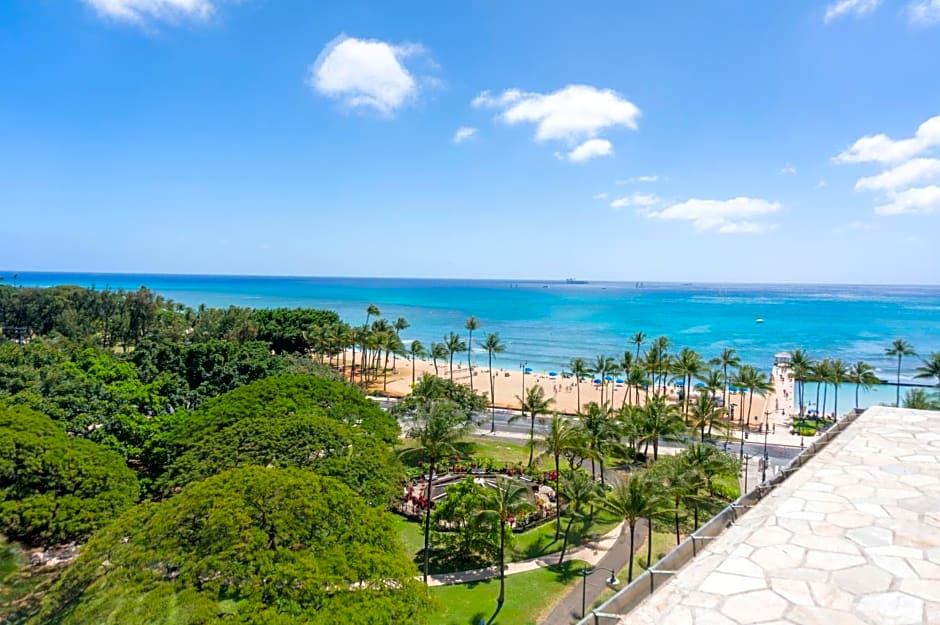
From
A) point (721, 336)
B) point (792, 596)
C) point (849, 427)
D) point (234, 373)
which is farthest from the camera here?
point (721, 336)

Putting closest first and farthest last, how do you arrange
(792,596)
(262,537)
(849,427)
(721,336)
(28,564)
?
(792,596)
(849,427)
(262,537)
(28,564)
(721,336)

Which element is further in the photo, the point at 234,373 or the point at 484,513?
the point at 234,373

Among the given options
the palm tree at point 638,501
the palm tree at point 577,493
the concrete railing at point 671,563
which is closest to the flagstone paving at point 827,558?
the concrete railing at point 671,563

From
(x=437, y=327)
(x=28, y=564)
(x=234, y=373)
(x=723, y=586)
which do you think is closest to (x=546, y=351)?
(x=437, y=327)

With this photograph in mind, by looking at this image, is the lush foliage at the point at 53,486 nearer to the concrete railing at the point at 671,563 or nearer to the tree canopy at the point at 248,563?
the tree canopy at the point at 248,563

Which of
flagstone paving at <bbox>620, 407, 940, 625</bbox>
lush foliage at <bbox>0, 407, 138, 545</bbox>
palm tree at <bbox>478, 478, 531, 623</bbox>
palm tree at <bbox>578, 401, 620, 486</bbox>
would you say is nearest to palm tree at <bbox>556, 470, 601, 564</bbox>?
palm tree at <bbox>478, 478, 531, 623</bbox>

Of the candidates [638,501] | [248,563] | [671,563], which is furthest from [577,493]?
[671,563]

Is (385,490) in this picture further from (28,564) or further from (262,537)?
(28,564)
